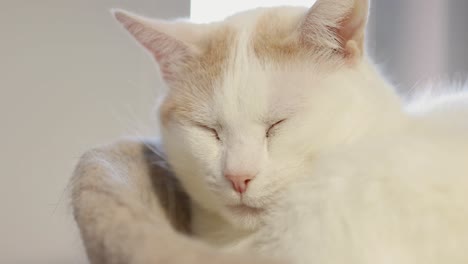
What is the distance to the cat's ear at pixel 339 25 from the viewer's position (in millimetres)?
814

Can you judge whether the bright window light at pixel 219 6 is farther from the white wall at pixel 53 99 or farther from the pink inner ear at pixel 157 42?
the pink inner ear at pixel 157 42

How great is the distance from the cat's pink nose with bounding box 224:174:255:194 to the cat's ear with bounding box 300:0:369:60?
246mm

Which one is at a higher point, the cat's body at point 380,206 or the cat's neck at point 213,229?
the cat's body at point 380,206

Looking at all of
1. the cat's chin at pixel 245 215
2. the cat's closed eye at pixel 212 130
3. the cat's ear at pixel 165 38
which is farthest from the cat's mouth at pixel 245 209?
the cat's ear at pixel 165 38

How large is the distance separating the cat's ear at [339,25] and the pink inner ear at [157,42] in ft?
0.71

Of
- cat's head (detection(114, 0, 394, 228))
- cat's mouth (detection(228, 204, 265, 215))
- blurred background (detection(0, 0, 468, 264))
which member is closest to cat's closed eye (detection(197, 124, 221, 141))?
cat's head (detection(114, 0, 394, 228))

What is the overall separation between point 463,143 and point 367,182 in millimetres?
163

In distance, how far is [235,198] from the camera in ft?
2.68

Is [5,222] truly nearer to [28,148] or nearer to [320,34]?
[28,148]

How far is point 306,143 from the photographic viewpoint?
31.8 inches

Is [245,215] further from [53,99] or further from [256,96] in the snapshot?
[53,99]

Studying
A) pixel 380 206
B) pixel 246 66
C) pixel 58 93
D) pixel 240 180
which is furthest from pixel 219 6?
pixel 380 206

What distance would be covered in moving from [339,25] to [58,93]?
1136mm

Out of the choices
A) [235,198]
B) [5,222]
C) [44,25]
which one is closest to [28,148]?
[5,222]
